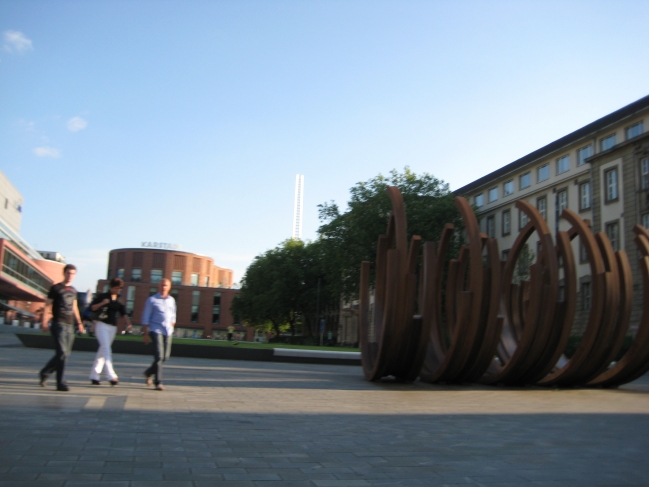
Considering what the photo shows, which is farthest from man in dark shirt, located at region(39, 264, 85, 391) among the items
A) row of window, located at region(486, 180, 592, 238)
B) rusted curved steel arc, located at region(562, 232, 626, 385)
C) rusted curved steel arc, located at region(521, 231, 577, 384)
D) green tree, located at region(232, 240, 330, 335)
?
green tree, located at region(232, 240, 330, 335)

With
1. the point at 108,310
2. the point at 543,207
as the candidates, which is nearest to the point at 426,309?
the point at 108,310

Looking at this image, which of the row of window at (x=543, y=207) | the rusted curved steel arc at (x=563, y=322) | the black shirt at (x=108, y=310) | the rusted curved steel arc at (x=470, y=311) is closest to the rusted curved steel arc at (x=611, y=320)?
the rusted curved steel arc at (x=563, y=322)

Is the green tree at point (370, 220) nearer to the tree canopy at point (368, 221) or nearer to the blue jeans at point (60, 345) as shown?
the tree canopy at point (368, 221)

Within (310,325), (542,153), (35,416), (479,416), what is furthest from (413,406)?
(310,325)

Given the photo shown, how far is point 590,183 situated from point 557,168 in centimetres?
467

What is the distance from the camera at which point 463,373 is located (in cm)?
1402

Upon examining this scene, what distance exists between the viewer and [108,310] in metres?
10.7

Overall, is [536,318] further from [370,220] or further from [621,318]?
[370,220]

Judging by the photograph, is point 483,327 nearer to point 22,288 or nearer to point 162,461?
point 162,461

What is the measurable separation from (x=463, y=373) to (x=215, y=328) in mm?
101083

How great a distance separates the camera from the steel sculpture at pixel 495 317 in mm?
13219

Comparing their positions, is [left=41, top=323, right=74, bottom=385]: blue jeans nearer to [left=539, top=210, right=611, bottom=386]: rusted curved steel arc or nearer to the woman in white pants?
the woman in white pants

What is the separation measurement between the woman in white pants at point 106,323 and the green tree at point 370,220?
116ft

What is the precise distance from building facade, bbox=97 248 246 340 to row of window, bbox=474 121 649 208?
62681 mm
